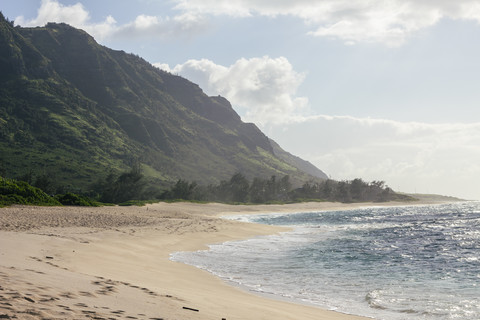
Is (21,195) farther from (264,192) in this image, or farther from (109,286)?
(264,192)

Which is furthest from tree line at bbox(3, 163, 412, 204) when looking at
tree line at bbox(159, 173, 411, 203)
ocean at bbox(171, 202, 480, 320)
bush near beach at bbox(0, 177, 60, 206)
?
ocean at bbox(171, 202, 480, 320)

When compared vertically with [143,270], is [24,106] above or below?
above

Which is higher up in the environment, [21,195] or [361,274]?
[21,195]

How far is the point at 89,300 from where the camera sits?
7.98m

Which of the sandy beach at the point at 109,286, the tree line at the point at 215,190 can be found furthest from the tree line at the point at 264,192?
the sandy beach at the point at 109,286

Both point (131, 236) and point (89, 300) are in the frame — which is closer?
point (89, 300)

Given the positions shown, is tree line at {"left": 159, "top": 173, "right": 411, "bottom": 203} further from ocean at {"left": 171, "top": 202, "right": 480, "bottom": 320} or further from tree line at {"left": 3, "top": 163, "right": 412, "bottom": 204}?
ocean at {"left": 171, "top": 202, "right": 480, "bottom": 320}

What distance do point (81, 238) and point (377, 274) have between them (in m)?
15.9

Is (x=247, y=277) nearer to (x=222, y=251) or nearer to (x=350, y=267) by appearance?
(x=350, y=267)

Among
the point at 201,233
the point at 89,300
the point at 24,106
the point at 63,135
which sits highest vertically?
the point at 24,106

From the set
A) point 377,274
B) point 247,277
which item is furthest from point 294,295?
point 377,274

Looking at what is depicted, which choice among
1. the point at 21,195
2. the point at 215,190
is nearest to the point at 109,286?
the point at 21,195

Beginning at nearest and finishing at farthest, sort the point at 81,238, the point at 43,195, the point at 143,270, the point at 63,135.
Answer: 1. the point at 143,270
2. the point at 81,238
3. the point at 43,195
4. the point at 63,135

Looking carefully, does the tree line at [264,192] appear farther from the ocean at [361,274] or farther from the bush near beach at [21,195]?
the ocean at [361,274]
